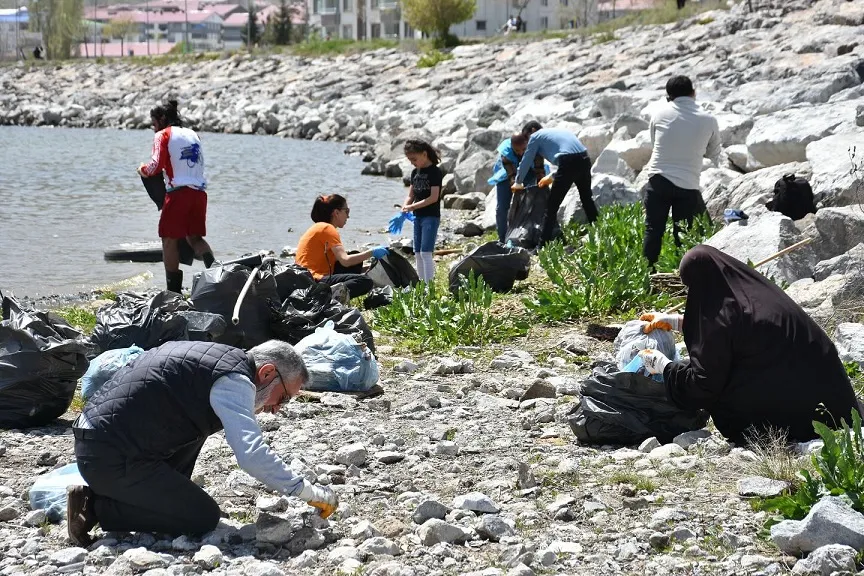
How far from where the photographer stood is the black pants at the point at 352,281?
10.2 meters

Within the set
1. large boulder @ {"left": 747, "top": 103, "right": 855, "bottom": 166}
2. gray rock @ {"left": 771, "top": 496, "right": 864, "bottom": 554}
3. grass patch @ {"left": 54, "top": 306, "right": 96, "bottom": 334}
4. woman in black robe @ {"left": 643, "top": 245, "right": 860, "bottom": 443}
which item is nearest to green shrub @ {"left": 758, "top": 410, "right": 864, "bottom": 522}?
gray rock @ {"left": 771, "top": 496, "right": 864, "bottom": 554}

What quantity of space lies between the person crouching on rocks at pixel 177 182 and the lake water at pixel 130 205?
244 centimetres

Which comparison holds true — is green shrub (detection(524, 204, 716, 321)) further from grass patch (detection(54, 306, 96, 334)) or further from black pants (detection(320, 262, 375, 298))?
grass patch (detection(54, 306, 96, 334))

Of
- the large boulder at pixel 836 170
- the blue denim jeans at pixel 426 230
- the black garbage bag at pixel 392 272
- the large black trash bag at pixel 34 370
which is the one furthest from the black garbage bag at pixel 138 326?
the large boulder at pixel 836 170

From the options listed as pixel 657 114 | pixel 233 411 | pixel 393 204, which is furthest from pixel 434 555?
pixel 393 204

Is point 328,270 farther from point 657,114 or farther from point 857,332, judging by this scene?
point 857,332

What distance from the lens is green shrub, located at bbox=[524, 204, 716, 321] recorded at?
9.39 m

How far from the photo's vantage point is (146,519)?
4.81m

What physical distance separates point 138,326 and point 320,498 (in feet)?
11.6

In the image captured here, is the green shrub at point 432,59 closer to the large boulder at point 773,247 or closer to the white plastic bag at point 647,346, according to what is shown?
the large boulder at point 773,247

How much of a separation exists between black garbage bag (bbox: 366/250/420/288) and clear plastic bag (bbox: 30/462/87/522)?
550 cm

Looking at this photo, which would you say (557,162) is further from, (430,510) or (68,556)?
(68,556)

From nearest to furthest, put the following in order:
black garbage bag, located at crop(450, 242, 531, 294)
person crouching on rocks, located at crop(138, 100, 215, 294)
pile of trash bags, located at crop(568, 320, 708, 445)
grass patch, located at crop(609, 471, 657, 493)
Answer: grass patch, located at crop(609, 471, 657, 493) → pile of trash bags, located at crop(568, 320, 708, 445) → person crouching on rocks, located at crop(138, 100, 215, 294) → black garbage bag, located at crop(450, 242, 531, 294)

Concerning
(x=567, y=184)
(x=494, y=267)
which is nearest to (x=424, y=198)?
(x=494, y=267)
